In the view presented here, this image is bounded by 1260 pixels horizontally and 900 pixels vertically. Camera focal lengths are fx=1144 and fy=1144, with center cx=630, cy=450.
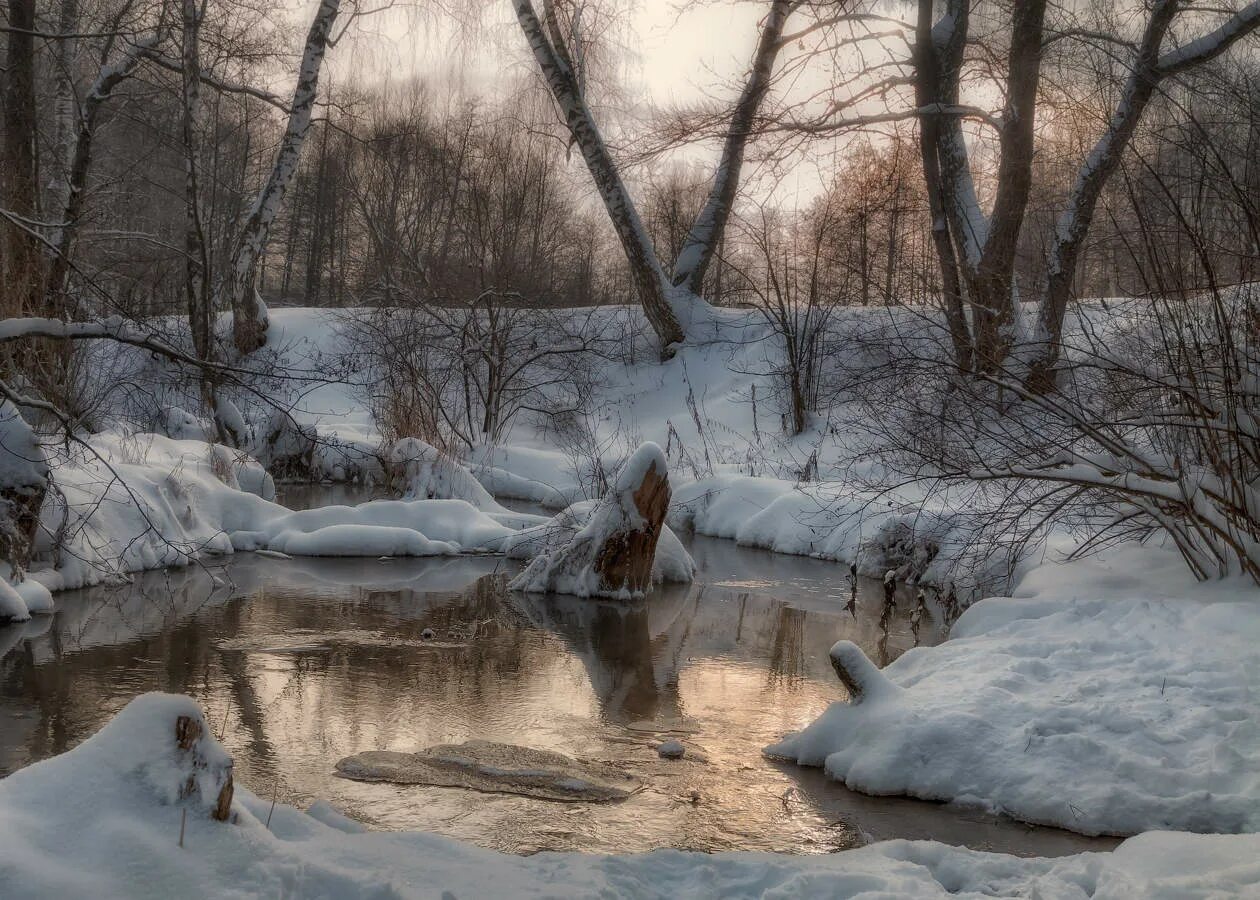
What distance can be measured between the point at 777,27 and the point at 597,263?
2176 centimetres

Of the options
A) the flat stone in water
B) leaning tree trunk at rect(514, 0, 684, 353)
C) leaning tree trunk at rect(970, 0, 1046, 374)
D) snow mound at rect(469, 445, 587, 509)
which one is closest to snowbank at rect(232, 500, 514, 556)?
snow mound at rect(469, 445, 587, 509)

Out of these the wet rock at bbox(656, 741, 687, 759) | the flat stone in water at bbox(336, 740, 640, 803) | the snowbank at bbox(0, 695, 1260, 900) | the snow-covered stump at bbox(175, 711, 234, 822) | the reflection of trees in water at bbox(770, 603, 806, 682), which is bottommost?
the flat stone in water at bbox(336, 740, 640, 803)

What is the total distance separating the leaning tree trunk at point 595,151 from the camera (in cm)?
1681

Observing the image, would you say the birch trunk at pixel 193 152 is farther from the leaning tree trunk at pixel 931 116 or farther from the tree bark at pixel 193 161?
the leaning tree trunk at pixel 931 116

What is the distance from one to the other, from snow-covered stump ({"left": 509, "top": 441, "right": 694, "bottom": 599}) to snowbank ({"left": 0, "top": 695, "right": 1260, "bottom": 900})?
4878 mm

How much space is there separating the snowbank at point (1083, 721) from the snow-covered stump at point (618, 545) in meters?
3.00

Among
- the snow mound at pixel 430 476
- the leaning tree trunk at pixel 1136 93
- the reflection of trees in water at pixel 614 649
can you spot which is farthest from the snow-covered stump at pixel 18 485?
the leaning tree trunk at pixel 1136 93

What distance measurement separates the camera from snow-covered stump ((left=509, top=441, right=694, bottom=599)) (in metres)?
8.47

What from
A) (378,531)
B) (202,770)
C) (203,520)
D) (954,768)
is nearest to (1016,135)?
(378,531)

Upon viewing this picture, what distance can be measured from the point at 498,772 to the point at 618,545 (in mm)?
4018

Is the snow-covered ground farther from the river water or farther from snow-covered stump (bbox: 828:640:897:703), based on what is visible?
the river water

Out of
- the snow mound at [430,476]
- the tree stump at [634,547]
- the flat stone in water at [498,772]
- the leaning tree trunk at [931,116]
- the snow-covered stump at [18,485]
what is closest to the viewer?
the flat stone in water at [498,772]

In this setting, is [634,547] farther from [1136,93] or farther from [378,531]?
[1136,93]

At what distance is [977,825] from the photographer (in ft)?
14.2
